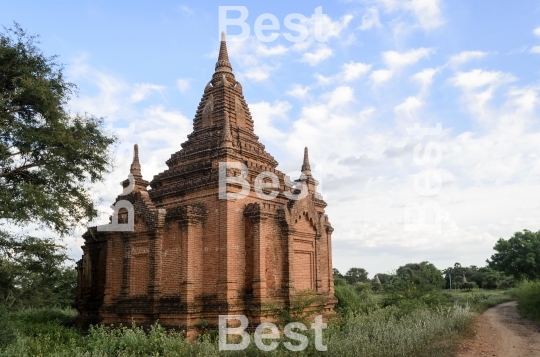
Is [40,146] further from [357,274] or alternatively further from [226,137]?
[357,274]

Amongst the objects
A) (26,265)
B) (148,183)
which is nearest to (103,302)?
(26,265)

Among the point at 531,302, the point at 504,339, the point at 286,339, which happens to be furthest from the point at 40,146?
the point at 531,302

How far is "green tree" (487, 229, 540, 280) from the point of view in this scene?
5500cm

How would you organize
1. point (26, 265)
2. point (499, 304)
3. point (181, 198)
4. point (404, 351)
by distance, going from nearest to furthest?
1. point (404, 351)
2. point (26, 265)
3. point (181, 198)
4. point (499, 304)

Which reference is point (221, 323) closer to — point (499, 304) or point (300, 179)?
point (300, 179)

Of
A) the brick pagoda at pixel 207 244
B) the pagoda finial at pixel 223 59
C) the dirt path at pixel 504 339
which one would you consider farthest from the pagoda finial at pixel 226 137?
the dirt path at pixel 504 339

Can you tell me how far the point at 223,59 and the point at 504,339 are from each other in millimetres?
16105

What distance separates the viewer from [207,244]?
1442 cm

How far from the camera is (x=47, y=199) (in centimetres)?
1400

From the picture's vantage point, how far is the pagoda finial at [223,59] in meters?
18.5

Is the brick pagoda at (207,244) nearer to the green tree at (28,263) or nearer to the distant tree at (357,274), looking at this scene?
the green tree at (28,263)

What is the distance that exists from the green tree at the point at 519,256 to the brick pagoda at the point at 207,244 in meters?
46.9

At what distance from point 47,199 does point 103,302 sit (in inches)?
179

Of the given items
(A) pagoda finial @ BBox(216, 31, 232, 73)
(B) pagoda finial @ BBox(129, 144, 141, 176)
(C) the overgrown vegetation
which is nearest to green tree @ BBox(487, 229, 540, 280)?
(C) the overgrown vegetation
